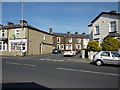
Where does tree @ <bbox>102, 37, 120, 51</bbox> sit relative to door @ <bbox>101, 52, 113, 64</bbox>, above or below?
above

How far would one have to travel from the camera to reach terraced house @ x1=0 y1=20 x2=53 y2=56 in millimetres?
28828

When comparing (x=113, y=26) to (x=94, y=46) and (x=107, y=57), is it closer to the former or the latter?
(x=94, y=46)

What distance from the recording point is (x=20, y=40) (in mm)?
29375

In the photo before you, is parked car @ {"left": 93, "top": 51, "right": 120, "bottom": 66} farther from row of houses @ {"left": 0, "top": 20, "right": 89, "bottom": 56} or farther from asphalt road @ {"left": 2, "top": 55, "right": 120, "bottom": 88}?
row of houses @ {"left": 0, "top": 20, "right": 89, "bottom": 56}

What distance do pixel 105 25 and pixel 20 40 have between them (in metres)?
18.6

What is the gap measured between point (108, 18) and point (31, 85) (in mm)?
18963

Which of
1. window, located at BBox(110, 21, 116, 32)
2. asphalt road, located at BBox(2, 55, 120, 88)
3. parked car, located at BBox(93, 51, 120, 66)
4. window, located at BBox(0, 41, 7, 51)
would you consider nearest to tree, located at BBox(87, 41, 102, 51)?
window, located at BBox(110, 21, 116, 32)

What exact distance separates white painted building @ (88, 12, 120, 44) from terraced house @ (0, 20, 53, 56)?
567 inches

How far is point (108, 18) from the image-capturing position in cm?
2122

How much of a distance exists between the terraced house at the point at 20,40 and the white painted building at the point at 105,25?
14399mm

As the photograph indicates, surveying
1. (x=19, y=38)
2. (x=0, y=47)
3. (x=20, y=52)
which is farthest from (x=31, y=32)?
(x=0, y=47)

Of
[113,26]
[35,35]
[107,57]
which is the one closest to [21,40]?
[35,35]

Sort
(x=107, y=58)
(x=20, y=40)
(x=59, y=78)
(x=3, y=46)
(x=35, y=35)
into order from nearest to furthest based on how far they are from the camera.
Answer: (x=59, y=78) < (x=107, y=58) < (x=20, y=40) < (x=3, y=46) < (x=35, y=35)

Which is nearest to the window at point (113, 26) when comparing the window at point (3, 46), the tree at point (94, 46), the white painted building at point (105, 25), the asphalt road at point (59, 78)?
the white painted building at point (105, 25)
